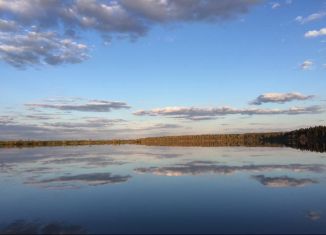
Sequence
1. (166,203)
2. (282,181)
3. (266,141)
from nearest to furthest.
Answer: (166,203) < (282,181) < (266,141)

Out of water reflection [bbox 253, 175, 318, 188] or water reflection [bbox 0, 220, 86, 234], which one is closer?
water reflection [bbox 0, 220, 86, 234]

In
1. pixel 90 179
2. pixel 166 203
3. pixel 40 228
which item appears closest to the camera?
pixel 40 228

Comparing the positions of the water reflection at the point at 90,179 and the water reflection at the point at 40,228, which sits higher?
the water reflection at the point at 90,179

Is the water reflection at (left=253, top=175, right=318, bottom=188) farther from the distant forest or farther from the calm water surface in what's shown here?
the distant forest

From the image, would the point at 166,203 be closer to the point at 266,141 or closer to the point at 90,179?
the point at 90,179

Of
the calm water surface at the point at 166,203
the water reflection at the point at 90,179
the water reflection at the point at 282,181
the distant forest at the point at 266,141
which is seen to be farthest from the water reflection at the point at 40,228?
the distant forest at the point at 266,141

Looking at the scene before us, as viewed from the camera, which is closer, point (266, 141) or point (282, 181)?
point (282, 181)

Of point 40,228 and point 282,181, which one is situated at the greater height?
point 282,181

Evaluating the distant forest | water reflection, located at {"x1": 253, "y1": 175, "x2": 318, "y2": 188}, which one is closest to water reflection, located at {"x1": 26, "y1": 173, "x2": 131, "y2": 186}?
water reflection, located at {"x1": 253, "y1": 175, "x2": 318, "y2": 188}

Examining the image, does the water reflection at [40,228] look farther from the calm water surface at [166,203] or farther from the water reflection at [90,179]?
the water reflection at [90,179]

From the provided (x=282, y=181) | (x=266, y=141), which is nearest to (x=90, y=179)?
(x=282, y=181)

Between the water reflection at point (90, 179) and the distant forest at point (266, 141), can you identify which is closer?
the water reflection at point (90, 179)

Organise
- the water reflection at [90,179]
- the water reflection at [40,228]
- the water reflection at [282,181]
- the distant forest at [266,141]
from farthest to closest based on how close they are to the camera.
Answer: the distant forest at [266,141] → the water reflection at [90,179] → the water reflection at [282,181] → the water reflection at [40,228]

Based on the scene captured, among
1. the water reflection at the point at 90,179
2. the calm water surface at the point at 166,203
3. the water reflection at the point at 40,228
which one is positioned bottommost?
the water reflection at the point at 40,228
